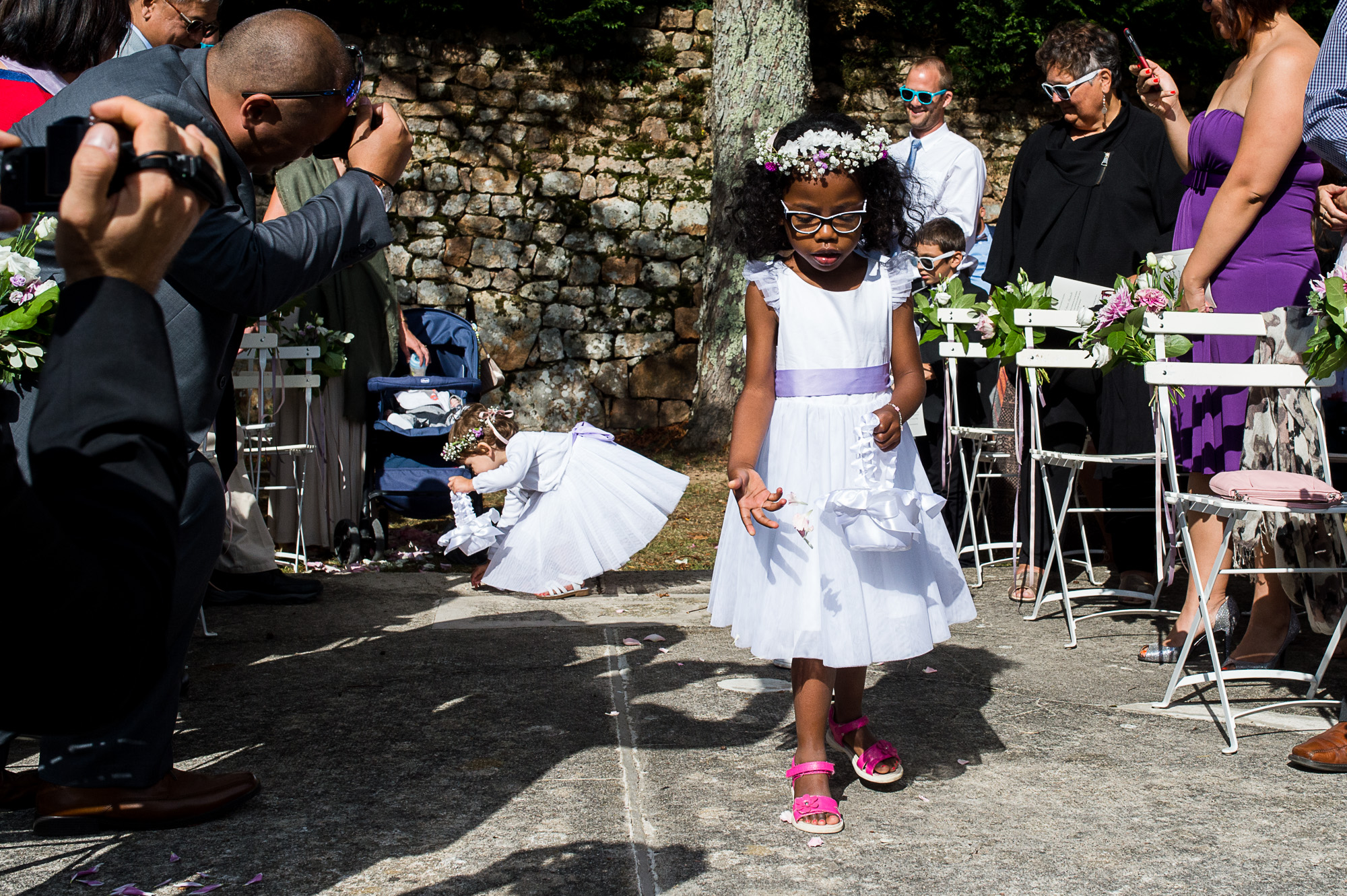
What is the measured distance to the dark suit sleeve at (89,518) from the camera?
1.13 meters

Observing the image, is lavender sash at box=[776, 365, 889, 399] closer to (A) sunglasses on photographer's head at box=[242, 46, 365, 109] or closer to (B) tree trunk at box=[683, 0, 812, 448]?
(A) sunglasses on photographer's head at box=[242, 46, 365, 109]

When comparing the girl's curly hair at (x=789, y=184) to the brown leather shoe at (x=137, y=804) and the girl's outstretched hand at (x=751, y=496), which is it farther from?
the brown leather shoe at (x=137, y=804)

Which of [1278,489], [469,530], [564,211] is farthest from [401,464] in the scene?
[564,211]

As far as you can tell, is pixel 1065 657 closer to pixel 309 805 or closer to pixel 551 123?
pixel 309 805

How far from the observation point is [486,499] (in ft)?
26.6

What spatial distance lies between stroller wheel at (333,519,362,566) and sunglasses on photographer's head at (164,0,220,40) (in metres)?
2.78

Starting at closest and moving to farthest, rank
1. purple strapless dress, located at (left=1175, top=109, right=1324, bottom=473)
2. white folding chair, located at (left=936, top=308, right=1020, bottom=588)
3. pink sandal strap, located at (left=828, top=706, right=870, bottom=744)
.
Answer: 1. pink sandal strap, located at (left=828, top=706, right=870, bottom=744)
2. purple strapless dress, located at (left=1175, top=109, right=1324, bottom=473)
3. white folding chair, located at (left=936, top=308, right=1020, bottom=588)

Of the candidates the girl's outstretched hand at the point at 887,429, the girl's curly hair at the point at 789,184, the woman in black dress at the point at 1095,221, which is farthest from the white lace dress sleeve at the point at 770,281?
the woman in black dress at the point at 1095,221

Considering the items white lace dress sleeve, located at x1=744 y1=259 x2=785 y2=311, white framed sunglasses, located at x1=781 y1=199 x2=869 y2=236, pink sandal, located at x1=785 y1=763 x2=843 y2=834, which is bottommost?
pink sandal, located at x1=785 y1=763 x2=843 y2=834

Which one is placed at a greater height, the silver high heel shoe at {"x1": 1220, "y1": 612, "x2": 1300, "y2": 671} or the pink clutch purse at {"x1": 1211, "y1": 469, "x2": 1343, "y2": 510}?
the pink clutch purse at {"x1": 1211, "y1": 469, "x2": 1343, "y2": 510}

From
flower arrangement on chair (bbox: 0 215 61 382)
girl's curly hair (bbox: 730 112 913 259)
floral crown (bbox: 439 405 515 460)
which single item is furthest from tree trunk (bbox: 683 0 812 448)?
flower arrangement on chair (bbox: 0 215 61 382)

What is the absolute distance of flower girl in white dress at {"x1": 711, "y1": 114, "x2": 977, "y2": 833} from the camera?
2.71 metres

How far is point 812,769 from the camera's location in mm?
2695

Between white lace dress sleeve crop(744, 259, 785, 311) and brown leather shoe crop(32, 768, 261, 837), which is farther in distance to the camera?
white lace dress sleeve crop(744, 259, 785, 311)
